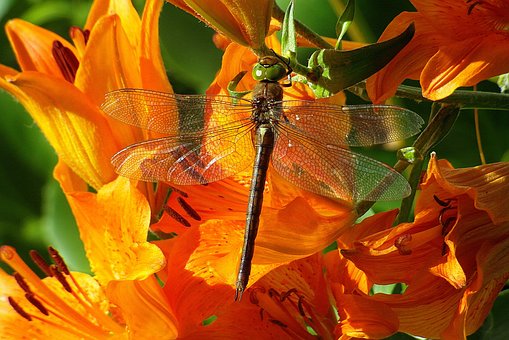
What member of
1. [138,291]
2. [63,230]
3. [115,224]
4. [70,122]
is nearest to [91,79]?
[70,122]

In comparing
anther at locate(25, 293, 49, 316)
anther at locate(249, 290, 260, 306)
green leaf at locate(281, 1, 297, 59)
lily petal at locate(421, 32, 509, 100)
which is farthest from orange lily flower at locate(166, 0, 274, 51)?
anther at locate(25, 293, 49, 316)

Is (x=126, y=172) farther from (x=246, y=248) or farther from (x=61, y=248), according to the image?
(x=61, y=248)

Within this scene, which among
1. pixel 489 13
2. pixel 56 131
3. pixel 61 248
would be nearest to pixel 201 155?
pixel 56 131

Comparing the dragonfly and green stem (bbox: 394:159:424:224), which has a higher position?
the dragonfly

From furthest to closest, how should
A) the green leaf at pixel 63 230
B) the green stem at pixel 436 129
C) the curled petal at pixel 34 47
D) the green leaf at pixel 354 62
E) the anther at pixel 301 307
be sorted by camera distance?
the green leaf at pixel 63 230, the curled petal at pixel 34 47, the anther at pixel 301 307, the green stem at pixel 436 129, the green leaf at pixel 354 62

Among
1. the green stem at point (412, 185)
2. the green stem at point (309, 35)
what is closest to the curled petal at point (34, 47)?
the green stem at point (309, 35)

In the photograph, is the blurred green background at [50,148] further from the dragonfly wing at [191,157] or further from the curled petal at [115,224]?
the curled petal at [115,224]

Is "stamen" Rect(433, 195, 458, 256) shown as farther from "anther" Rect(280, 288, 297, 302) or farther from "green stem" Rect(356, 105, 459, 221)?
"anther" Rect(280, 288, 297, 302)
